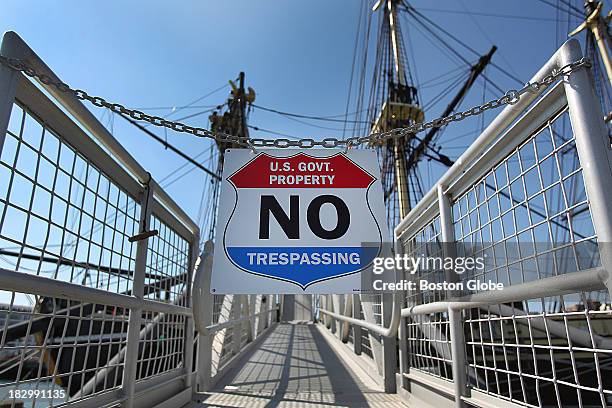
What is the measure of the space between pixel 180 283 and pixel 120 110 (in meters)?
1.76

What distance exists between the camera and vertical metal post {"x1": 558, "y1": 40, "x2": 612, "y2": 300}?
101 centimetres

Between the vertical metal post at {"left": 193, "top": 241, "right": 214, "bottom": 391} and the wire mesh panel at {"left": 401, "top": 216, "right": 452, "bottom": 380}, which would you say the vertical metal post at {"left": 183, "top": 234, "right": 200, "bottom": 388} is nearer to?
the vertical metal post at {"left": 193, "top": 241, "right": 214, "bottom": 391}

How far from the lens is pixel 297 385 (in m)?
3.41

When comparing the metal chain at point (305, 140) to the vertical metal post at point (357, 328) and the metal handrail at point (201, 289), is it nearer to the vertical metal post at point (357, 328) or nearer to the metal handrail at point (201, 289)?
the metal handrail at point (201, 289)

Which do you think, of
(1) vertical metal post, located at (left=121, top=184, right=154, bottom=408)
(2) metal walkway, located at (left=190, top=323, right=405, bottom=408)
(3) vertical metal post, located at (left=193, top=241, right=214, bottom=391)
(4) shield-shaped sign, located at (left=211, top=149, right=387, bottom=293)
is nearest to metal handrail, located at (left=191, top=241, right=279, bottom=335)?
(3) vertical metal post, located at (left=193, top=241, right=214, bottom=391)

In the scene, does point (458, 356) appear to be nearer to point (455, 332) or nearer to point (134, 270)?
point (455, 332)

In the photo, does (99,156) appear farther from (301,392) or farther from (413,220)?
(301,392)


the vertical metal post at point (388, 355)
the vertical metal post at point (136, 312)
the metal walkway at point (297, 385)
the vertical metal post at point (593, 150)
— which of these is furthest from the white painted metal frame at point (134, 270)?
the vertical metal post at point (593, 150)

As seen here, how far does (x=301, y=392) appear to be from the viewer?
3.12 meters

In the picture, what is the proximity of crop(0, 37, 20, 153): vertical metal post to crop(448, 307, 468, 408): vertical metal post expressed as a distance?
1885 mm

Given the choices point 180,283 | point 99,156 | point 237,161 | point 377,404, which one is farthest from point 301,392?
point 99,156

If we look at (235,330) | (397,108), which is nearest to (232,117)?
(397,108)

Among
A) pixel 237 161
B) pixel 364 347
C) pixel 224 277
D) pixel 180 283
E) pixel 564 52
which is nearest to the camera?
pixel 564 52

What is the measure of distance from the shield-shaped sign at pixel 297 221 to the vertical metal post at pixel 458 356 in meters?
0.55
